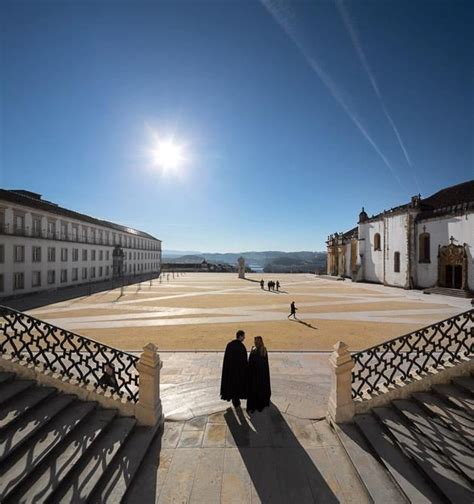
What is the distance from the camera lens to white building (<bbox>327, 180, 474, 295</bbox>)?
23266 millimetres

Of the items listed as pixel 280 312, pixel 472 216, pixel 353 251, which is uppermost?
pixel 472 216

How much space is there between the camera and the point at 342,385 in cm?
485

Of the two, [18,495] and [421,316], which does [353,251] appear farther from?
[18,495]

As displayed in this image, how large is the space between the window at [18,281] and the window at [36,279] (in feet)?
3.60

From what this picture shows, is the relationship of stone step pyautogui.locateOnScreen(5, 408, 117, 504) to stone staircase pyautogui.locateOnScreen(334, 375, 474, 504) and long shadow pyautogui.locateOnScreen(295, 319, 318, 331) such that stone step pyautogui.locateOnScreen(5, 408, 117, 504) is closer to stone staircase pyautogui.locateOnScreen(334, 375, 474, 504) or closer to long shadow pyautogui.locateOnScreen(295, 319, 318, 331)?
stone staircase pyautogui.locateOnScreen(334, 375, 474, 504)

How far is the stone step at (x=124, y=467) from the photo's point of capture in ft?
11.0

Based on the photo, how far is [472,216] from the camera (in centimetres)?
2222

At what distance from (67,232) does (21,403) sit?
101 ft

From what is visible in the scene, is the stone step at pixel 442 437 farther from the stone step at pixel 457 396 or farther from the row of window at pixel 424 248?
the row of window at pixel 424 248

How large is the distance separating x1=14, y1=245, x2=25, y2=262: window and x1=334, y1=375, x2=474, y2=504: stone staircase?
89.8 feet

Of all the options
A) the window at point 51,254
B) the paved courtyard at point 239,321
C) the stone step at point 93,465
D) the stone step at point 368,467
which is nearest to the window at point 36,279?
the window at point 51,254

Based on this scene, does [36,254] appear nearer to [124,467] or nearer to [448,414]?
[124,467]

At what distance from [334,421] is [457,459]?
179 centimetres

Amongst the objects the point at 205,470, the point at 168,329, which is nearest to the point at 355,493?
the point at 205,470
